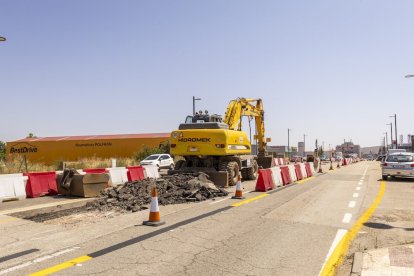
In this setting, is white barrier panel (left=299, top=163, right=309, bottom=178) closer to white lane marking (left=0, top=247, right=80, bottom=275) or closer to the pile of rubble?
the pile of rubble

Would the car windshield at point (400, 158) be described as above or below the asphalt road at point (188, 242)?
above

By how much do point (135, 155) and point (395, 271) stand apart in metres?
44.0

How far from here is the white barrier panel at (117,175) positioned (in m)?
17.5

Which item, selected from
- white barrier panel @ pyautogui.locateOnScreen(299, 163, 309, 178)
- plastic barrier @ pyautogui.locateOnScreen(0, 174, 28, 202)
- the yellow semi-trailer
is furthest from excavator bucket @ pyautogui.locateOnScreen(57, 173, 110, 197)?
the yellow semi-trailer

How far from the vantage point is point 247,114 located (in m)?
22.8

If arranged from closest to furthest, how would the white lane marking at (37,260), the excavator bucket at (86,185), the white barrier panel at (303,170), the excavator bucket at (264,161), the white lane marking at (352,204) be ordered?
the white lane marking at (37,260) → the white lane marking at (352,204) → the excavator bucket at (86,185) → the white barrier panel at (303,170) → the excavator bucket at (264,161)

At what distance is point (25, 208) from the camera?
1141cm

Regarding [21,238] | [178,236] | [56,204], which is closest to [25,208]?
[56,204]

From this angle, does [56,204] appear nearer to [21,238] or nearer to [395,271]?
[21,238]

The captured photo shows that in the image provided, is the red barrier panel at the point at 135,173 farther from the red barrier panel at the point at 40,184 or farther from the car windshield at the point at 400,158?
the car windshield at the point at 400,158

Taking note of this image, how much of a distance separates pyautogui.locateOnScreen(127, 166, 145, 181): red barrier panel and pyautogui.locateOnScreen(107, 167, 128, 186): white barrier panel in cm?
26

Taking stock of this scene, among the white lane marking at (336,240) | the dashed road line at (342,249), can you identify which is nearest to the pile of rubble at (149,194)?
the dashed road line at (342,249)

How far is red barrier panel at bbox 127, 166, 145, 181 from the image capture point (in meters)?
18.7

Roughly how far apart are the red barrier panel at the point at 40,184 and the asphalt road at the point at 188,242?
17.7 ft
